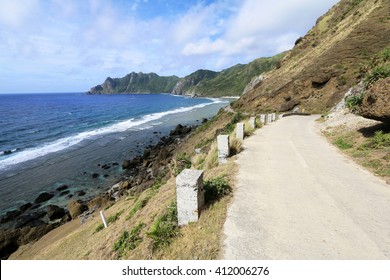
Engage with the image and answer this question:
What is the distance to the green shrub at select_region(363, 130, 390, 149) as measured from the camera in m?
9.30

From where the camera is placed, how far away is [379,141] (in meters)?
9.58

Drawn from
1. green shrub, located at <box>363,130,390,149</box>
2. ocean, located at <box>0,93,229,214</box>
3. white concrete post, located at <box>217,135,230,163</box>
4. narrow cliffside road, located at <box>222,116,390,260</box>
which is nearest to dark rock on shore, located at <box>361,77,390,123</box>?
green shrub, located at <box>363,130,390,149</box>

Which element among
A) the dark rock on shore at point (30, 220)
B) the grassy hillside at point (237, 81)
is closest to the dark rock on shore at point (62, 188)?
the dark rock on shore at point (30, 220)

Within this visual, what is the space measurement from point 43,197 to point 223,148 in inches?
703

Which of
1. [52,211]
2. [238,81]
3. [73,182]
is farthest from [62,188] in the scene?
[238,81]

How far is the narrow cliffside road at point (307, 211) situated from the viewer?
13.9ft

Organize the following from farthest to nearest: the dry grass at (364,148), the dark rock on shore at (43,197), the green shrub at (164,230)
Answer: the dark rock on shore at (43,197), the dry grass at (364,148), the green shrub at (164,230)

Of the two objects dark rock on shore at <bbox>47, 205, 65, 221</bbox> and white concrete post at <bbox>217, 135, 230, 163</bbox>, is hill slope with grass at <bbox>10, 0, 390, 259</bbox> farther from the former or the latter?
dark rock on shore at <bbox>47, 205, 65, 221</bbox>

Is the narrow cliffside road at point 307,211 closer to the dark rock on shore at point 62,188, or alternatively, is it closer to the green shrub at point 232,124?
the green shrub at point 232,124

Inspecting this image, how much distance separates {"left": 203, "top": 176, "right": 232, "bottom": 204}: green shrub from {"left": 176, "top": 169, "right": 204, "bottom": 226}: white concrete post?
834mm

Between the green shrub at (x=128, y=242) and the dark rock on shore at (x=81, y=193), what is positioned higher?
the green shrub at (x=128, y=242)

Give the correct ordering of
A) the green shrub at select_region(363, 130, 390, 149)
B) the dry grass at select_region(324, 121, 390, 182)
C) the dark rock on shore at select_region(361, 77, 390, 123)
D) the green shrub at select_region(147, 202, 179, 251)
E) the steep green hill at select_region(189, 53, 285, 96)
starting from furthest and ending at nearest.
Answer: the steep green hill at select_region(189, 53, 285, 96)
the dark rock on shore at select_region(361, 77, 390, 123)
the green shrub at select_region(363, 130, 390, 149)
the dry grass at select_region(324, 121, 390, 182)
the green shrub at select_region(147, 202, 179, 251)

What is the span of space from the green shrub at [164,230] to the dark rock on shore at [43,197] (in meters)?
18.6
